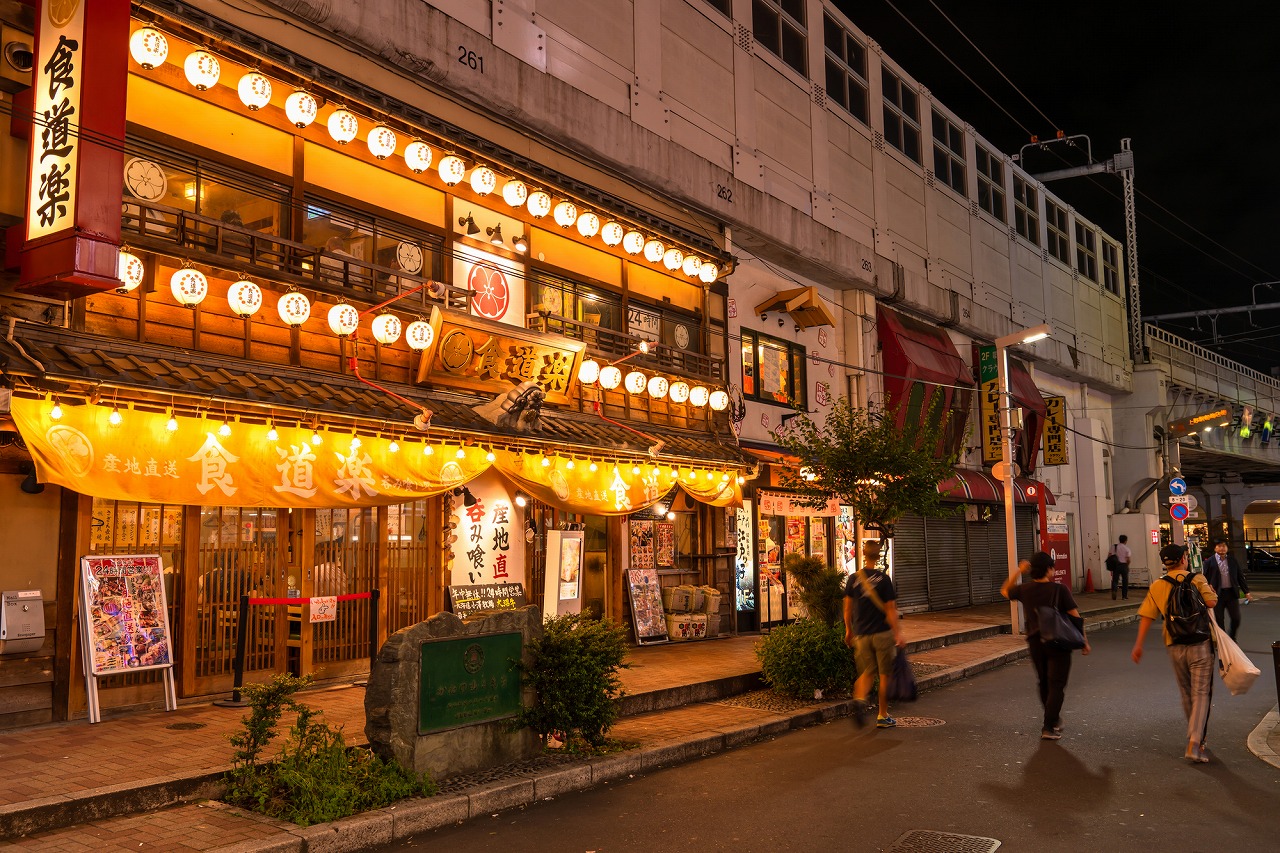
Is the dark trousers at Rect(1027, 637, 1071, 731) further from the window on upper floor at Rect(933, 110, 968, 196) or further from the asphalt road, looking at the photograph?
the window on upper floor at Rect(933, 110, 968, 196)

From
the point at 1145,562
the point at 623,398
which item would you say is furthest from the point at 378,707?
the point at 1145,562

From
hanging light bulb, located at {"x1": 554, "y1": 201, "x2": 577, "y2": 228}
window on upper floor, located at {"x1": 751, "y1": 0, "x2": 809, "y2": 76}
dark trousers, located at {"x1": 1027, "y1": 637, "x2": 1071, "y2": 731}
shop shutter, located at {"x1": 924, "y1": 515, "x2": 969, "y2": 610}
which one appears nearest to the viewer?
dark trousers, located at {"x1": 1027, "y1": 637, "x2": 1071, "y2": 731}

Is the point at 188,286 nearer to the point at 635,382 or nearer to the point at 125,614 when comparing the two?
the point at 125,614

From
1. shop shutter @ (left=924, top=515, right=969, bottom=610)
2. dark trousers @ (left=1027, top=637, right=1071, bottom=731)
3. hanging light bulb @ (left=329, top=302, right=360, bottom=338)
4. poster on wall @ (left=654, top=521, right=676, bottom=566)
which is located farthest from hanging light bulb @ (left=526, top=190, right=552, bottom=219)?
shop shutter @ (left=924, top=515, right=969, bottom=610)

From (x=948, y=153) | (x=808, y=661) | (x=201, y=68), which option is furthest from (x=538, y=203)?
(x=948, y=153)

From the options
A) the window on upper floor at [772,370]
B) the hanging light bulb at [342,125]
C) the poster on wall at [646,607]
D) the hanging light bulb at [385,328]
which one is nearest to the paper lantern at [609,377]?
the poster on wall at [646,607]

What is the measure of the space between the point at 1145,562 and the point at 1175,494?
Result: 723 centimetres

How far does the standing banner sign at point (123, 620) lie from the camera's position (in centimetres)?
940

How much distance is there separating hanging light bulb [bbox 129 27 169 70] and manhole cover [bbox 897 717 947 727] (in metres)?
11.0

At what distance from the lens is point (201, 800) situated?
7539 millimetres

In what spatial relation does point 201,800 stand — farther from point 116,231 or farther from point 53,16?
point 53,16

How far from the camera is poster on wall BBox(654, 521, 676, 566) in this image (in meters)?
18.0

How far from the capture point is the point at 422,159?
519 inches

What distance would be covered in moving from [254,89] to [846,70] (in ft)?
59.9
